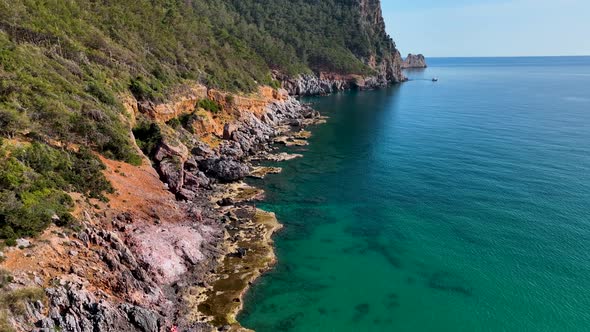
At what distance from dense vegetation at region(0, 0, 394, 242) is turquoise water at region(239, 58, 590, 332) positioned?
21.0 meters

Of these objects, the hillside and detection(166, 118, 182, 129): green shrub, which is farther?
detection(166, 118, 182, 129): green shrub

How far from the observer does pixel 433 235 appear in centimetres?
4916

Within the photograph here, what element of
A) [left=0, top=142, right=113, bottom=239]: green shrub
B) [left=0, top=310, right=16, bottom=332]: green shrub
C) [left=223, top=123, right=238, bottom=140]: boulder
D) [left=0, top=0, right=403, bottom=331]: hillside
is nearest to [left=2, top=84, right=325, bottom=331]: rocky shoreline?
[left=0, top=0, right=403, bottom=331]: hillside

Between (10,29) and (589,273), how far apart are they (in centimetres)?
7934

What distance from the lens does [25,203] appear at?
3153cm

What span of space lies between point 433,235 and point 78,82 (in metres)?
53.5

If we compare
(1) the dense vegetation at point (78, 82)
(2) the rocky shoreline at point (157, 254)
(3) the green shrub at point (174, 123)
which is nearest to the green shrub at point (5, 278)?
(2) the rocky shoreline at point (157, 254)

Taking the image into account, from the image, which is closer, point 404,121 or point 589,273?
point 589,273

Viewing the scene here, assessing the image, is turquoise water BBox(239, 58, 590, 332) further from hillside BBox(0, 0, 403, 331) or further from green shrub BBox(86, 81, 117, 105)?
green shrub BBox(86, 81, 117, 105)

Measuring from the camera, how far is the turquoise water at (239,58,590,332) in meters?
36.3

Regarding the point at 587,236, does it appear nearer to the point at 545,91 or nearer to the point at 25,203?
the point at 25,203

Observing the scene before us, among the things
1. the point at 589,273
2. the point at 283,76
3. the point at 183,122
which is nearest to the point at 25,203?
the point at 183,122

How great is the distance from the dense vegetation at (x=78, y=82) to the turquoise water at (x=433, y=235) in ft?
69.0

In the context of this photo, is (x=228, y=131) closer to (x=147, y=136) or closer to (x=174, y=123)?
(x=174, y=123)
